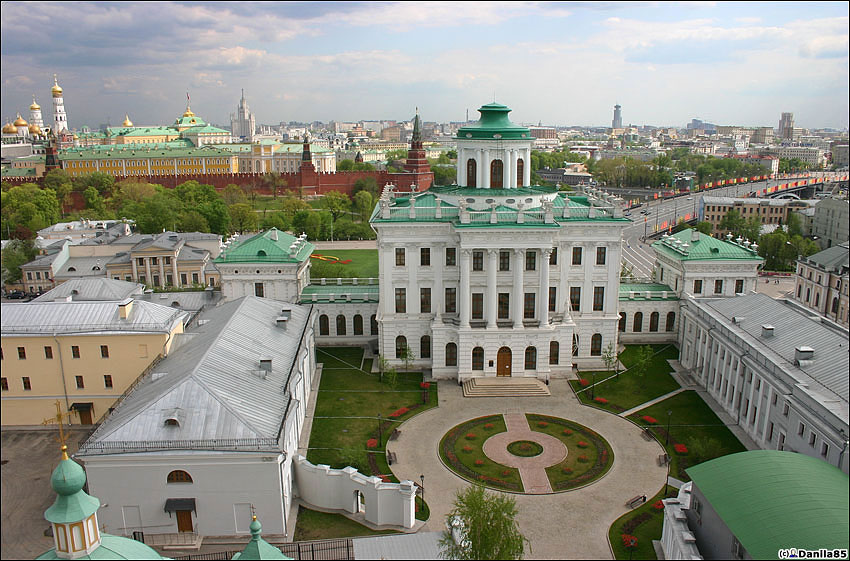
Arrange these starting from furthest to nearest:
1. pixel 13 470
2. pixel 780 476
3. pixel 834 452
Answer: pixel 834 452, pixel 780 476, pixel 13 470

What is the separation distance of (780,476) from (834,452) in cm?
596

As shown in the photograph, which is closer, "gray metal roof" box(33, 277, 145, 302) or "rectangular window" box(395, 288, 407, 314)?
"gray metal roof" box(33, 277, 145, 302)

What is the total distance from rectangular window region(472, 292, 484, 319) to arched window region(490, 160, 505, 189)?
8412mm

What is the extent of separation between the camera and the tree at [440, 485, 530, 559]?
73.9 ft

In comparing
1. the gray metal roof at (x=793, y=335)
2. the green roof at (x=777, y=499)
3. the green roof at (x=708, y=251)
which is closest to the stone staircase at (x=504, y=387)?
the gray metal roof at (x=793, y=335)

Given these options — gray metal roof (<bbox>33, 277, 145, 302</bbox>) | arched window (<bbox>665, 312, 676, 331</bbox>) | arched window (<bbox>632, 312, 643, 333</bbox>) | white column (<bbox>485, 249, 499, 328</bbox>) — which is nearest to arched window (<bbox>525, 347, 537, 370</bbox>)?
white column (<bbox>485, 249, 499, 328</bbox>)

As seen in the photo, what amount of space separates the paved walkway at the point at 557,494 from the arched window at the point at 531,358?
2.39 meters

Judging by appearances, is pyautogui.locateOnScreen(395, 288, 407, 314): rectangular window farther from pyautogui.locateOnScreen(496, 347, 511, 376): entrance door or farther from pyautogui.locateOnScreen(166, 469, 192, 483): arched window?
pyautogui.locateOnScreen(166, 469, 192, 483): arched window

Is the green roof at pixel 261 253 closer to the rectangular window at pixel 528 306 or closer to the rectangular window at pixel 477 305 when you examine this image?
the rectangular window at pixel 477 305

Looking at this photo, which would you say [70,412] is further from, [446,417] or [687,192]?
[687,192]

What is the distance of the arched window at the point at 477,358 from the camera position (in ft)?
147

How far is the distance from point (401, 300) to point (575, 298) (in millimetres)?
12583

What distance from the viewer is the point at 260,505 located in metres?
27.1

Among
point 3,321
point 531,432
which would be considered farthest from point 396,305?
point 3,321
